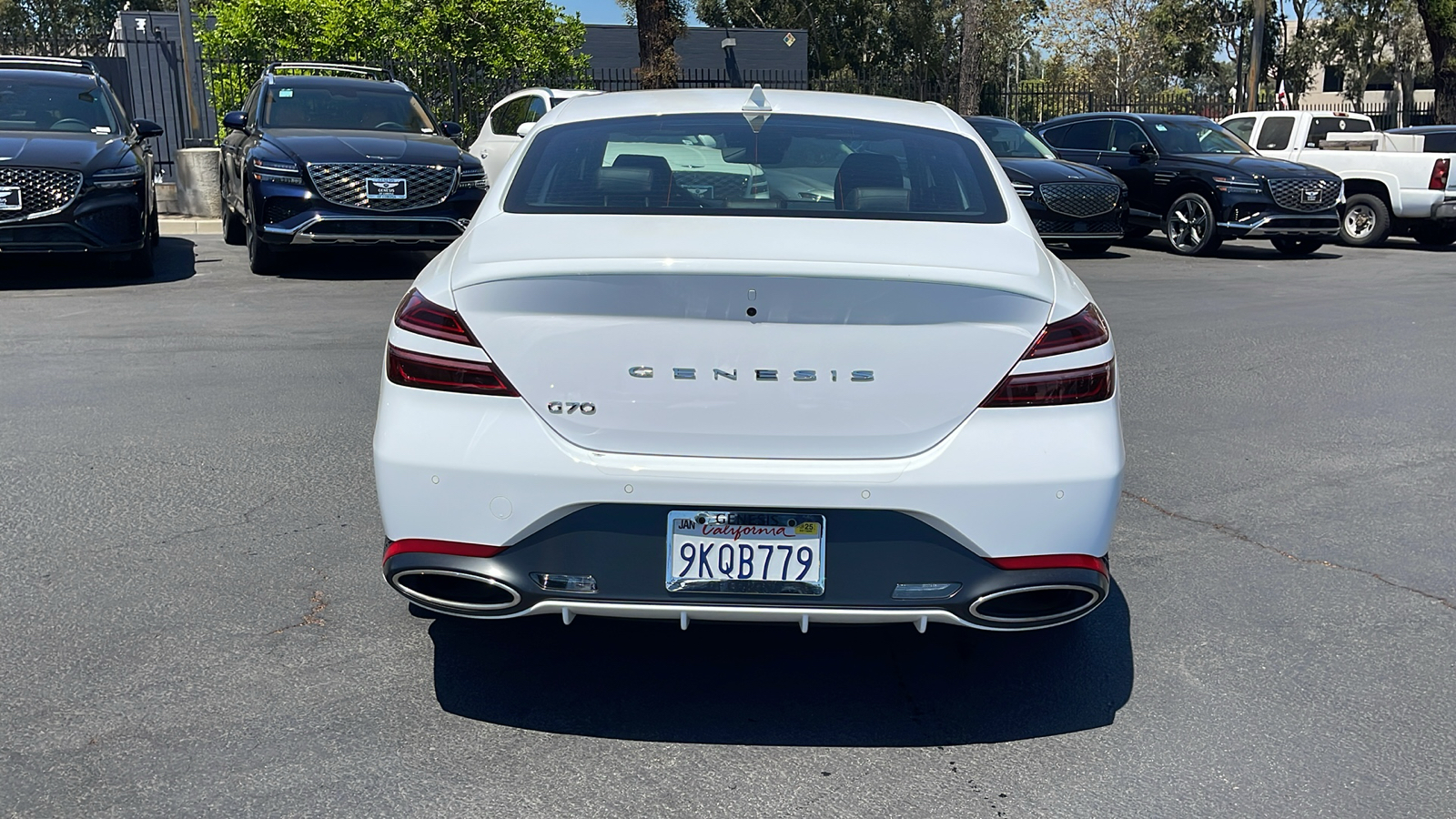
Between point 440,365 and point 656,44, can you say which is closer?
point 440,365

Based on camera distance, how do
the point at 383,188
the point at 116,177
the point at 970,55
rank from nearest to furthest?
the point at 116,177, the point at 383,188, the point at 970,55

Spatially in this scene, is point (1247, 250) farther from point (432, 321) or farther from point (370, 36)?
point (432, 321)

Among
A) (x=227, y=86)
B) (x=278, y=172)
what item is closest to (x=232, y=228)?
(x=278, y=172)

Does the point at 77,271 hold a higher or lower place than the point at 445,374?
lower

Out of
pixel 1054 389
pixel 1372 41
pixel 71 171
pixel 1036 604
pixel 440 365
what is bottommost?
pixel 1036 604

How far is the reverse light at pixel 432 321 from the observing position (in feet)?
10.4

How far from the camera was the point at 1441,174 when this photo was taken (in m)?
16.7

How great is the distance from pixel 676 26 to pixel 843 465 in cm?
2258

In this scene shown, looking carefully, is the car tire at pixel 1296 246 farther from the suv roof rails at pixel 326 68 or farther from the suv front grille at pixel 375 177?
the suv roof rails at pixel 326 68

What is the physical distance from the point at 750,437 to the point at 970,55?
100 ft

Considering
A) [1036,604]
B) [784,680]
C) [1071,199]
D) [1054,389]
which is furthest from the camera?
[1071,199]

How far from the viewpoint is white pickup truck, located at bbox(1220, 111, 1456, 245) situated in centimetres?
1678

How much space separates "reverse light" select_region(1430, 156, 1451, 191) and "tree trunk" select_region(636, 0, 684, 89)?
39.7 feet

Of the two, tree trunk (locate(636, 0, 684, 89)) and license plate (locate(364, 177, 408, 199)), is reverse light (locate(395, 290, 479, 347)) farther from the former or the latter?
tree trunk (locate(636, 0, 684, 89))
